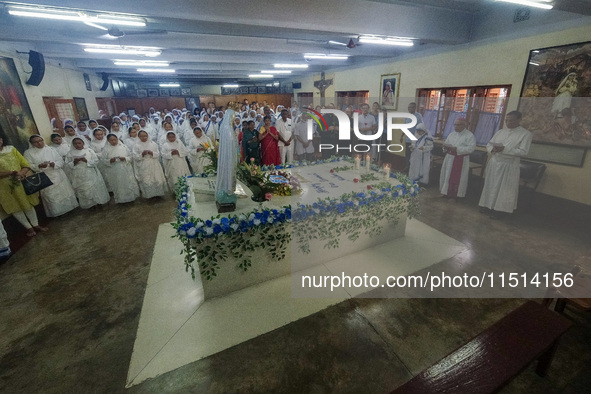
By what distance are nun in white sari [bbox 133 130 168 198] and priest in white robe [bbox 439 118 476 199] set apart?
6868 millimetres

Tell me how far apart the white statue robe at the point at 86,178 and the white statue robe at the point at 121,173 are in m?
0.28

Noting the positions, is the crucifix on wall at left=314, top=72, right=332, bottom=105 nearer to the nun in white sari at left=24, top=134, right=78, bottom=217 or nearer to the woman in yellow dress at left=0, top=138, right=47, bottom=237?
the nun in white sari at left=24, top=134, right=78, bottom=217

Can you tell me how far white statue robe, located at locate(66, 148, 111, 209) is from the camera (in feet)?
18.9

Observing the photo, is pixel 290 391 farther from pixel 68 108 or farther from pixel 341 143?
pixel 68 108

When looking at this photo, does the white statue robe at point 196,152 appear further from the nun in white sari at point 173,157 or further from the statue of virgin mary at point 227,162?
the statue of virgin mary at point 227,162

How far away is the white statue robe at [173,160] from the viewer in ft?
21.7

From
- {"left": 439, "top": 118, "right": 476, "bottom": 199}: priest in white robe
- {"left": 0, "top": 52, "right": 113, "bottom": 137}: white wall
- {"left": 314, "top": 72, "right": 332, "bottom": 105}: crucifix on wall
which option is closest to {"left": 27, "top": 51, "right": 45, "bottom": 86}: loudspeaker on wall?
{"left": 0, "top": 52, "right": 113, "bottom": 137}: white wall

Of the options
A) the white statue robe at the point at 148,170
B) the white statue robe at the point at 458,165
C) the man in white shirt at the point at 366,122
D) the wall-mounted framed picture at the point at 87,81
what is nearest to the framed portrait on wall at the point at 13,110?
the white statue robe at the point at 148,170

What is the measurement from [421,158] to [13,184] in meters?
8.62

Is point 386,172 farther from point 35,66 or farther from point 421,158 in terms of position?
point 35,66

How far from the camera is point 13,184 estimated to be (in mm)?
4570

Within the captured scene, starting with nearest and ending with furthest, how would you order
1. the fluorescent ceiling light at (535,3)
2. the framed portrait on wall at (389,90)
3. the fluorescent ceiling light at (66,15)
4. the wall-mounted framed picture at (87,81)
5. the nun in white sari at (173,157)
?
the fluorescent ceiling light at (535,3) → the fluorescent ceiling light at (66,15) → the nun in white sari at (173,157) → the framed portrait on wall at (389,90) → the wall-mounted framed picture at (87,81)

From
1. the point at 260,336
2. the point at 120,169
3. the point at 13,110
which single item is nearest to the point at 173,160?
the point at 120,169

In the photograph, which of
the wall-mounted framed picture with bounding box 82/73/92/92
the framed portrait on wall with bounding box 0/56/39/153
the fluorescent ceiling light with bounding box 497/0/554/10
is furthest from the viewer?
the wall-mounted framed picture with bounding box 82/73/92/92
